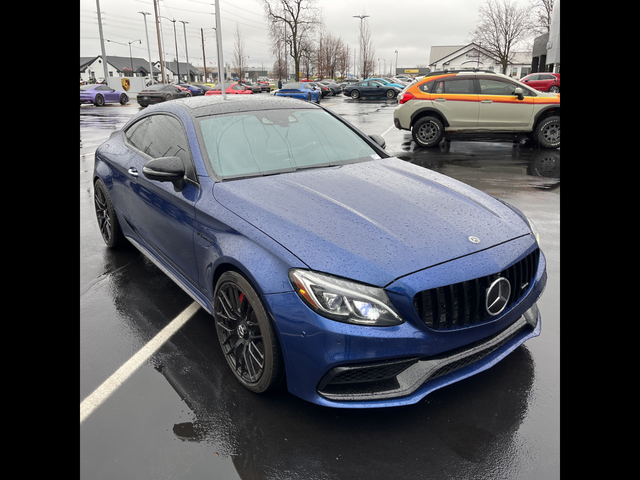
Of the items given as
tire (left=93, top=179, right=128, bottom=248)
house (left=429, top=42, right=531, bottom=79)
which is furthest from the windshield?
house (left=429, top=42, right=531, bottom=79)

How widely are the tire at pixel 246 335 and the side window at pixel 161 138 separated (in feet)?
3.15

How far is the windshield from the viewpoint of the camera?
344 cm

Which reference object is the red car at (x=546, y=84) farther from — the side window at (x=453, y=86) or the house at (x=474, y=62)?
the house at (x=474, y=62)

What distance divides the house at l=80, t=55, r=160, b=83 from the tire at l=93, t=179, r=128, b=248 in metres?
105

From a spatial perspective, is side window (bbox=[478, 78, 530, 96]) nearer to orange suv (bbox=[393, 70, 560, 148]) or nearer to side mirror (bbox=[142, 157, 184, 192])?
orange suv (bbox=[393, 70, 560, 148])

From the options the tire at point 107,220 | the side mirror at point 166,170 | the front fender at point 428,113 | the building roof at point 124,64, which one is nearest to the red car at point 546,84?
the front fender at point 428,113

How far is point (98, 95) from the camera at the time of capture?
108 ft

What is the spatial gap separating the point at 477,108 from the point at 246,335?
34.6ft

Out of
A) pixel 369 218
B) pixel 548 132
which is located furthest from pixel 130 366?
pixel 548 132

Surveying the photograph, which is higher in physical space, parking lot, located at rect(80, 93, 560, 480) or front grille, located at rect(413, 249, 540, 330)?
front grille, located at rect(413, 249, 540, 330)

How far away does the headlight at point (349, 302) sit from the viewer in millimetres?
2289
